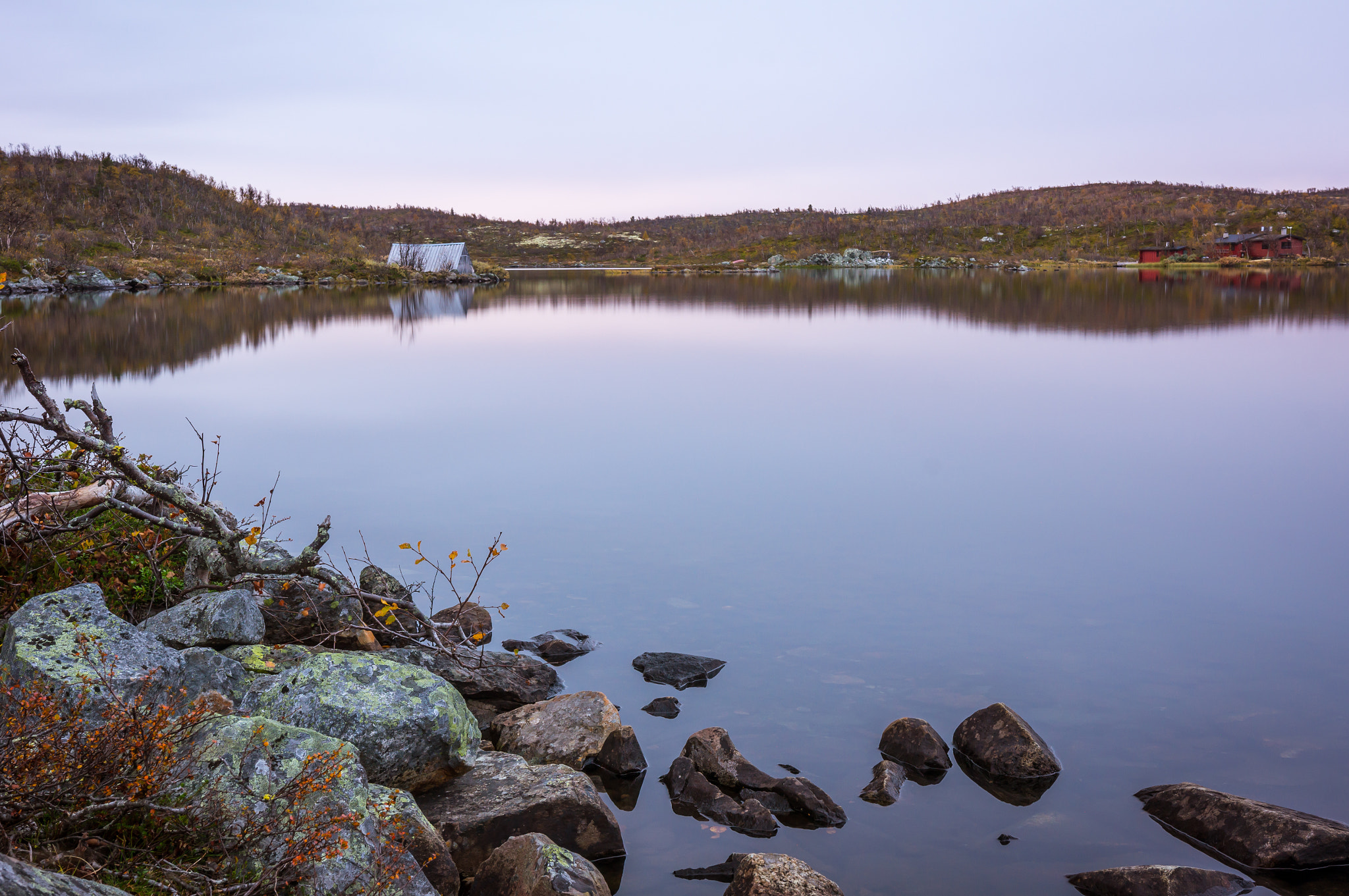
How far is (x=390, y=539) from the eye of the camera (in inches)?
445

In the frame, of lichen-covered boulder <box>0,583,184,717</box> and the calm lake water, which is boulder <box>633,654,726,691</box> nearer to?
the calm lake water

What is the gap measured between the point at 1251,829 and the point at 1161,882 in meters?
0.85

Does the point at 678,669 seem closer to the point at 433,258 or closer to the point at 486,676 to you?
the point at 486,676

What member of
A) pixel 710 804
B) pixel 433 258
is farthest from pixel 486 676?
Result: pixel 433 258

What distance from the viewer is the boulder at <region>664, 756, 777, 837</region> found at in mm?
5609

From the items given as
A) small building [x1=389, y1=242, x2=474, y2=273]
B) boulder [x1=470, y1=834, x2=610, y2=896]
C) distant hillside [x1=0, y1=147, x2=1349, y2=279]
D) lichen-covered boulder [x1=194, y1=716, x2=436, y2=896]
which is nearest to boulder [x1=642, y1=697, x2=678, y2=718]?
boulder [x1=470, y1=834, x2=610, y2=896]

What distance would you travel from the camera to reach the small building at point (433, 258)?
255 ft

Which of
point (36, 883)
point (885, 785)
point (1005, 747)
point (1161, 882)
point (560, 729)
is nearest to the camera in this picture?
point (36, 883)

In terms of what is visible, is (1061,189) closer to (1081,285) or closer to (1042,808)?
(1081,285)

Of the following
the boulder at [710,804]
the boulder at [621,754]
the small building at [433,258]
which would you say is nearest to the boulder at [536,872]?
the boulder at [710,804]

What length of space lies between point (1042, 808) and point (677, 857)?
2.37 meters

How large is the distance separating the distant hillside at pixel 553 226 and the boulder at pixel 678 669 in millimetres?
55816

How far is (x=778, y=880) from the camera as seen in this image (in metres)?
4.68

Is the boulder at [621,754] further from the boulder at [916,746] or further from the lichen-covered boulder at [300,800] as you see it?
the lichen-covered boulder at [300,800]
